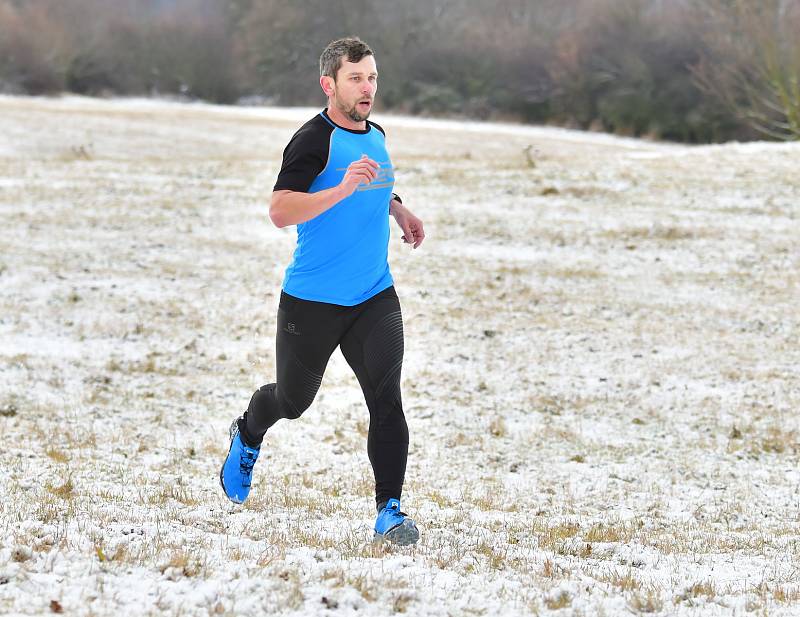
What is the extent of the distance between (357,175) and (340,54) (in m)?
0.67

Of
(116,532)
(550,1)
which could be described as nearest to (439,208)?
(116,532)

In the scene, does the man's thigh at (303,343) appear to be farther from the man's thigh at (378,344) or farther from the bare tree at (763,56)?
the bare tree at (763,56)

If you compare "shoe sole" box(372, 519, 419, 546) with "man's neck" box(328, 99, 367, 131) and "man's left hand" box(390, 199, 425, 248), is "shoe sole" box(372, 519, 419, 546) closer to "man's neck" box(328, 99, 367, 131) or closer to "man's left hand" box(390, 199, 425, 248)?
"man's left hand" box(390, 199, 425, 248)

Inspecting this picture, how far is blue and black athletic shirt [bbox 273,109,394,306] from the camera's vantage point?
4.57 meters

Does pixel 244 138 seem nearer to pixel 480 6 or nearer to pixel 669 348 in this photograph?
pixel 669 348

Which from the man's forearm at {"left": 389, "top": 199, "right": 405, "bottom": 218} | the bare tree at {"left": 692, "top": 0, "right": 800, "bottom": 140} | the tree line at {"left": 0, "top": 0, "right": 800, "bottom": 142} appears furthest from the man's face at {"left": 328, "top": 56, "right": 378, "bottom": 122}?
the tree line at {"left": 0, "top": 0, "right": 800, "bottom": 142}

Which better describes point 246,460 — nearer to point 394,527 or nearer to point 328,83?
point 394,527

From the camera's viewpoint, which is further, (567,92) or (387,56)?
(387,56)

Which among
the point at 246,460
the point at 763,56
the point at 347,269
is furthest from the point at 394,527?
the point at 763,56

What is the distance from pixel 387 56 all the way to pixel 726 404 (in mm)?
52520

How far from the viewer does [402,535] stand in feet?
15.0

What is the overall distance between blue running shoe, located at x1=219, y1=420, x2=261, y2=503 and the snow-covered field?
0.56 ft

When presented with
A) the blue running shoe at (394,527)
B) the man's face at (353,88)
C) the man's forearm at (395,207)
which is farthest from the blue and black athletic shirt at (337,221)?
the blue running shoe at (394,527)

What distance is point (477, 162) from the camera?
933 inches
